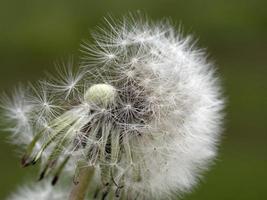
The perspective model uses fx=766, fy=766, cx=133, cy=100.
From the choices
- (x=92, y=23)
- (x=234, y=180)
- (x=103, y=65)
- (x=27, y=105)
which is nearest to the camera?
(x=103, y=65)

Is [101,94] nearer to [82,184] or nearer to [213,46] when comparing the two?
[82,184]

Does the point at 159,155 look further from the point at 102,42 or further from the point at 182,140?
the point at 102,42

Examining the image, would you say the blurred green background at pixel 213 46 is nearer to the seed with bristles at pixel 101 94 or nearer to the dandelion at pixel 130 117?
the dandelion at pixel 130 117

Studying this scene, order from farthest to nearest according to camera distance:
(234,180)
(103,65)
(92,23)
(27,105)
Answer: (92,23) → (234,180) → (27,105) → (103,65)

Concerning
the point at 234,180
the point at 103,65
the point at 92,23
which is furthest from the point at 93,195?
the point at 92,23

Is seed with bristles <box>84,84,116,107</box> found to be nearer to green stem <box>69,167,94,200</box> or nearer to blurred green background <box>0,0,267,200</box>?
green stem <box>69,167,94,200</box>

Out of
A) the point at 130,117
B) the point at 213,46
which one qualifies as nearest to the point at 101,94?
the point at 130,117

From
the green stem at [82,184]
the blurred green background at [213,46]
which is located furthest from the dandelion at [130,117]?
the blurred green background at [213,46]
